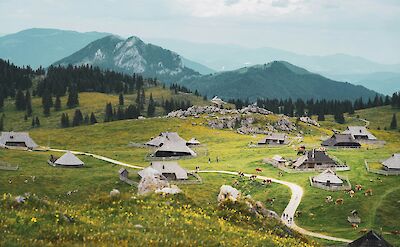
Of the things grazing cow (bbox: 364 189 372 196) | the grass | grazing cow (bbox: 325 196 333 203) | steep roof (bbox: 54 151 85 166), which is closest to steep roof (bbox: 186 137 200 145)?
the grass

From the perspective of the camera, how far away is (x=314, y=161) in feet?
321

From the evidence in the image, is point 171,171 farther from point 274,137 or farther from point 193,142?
point 274,137

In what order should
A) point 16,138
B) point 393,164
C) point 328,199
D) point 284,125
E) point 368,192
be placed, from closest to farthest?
1. point 328,199
2. point 368,192
3. point 393,164
4. point 16,138
5. point 284,125

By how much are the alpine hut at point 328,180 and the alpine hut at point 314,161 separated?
12.6 m

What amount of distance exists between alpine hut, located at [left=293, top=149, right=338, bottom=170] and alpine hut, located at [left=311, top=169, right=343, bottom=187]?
12600mm

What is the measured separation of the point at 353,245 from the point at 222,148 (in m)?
75.3

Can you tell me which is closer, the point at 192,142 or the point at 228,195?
the point at 228,195

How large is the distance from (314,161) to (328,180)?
15257 mm

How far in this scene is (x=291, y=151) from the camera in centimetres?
11344

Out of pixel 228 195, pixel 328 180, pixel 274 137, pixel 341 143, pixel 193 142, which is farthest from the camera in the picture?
pixel 274 137

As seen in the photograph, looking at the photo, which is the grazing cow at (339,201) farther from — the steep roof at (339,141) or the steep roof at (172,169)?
the steep roof at (339,141)

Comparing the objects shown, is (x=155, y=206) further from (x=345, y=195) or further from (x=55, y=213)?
(x=345, y=195)

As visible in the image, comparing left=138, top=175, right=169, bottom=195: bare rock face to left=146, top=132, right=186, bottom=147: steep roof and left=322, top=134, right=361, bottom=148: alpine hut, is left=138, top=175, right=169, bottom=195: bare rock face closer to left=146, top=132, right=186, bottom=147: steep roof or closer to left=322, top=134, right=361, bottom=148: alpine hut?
left=146, top=132, right=186, bottom=147: steep roof

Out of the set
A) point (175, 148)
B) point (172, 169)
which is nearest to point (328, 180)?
point (172, 169)
